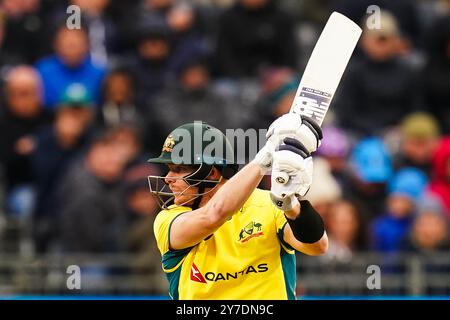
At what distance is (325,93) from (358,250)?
4.98m

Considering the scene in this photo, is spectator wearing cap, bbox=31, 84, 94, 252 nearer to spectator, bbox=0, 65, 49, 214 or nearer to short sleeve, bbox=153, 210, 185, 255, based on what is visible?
spectator, bbox=0, 65, 49, 214

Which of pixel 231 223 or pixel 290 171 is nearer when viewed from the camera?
pixel 290 171

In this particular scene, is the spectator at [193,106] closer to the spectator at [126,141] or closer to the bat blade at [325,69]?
the spectator at [126,141]

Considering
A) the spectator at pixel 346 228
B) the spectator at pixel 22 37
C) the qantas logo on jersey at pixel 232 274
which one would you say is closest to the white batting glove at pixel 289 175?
the qantas logo on jersey at pixel 232 274

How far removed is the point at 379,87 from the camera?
1383 cm

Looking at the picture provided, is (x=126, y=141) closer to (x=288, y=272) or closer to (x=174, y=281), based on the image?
(x=174, y=281)

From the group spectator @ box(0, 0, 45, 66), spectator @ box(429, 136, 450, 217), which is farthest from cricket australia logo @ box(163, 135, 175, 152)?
spectator @ box(0, 0, 45, 66)

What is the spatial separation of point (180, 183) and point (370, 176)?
18.0ft

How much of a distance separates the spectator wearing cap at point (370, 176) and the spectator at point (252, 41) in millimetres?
1696

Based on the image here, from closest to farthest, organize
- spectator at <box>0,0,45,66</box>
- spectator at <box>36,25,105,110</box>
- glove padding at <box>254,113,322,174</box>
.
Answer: glove padding at <box>254,113,322,174</box> → spectator at <box>36,25,105,110</box> → spectator at <box>0,0,45,66</box>

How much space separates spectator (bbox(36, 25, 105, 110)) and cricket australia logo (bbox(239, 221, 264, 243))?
643 cm

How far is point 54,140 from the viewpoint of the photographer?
13.1 meters

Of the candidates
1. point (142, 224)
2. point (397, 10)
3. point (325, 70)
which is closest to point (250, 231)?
point (325, 70)

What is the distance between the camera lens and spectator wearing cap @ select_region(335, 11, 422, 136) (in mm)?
13789
